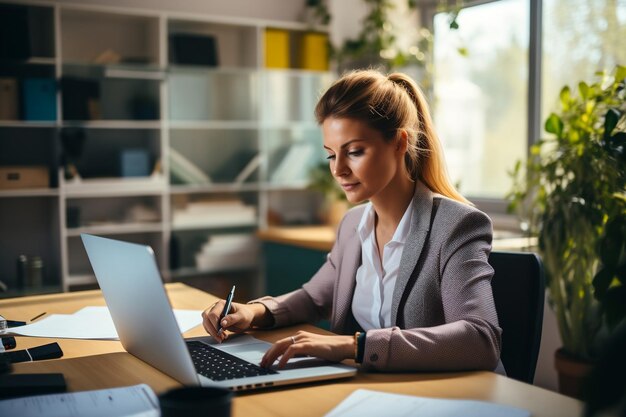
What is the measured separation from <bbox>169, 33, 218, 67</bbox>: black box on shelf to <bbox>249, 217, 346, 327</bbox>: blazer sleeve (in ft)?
7.92

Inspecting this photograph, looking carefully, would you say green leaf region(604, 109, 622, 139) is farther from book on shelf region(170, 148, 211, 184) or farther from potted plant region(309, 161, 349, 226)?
book on shelf region(170, 148, 211, 184)

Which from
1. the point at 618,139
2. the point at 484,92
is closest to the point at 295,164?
the point at 484,92

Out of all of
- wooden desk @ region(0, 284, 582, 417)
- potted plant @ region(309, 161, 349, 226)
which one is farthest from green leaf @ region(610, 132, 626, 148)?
potted plant @ region(309, 161, 349, 226)

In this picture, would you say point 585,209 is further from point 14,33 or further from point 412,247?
point 14,33

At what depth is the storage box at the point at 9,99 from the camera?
11.5ft

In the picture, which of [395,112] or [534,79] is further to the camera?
[534,79]

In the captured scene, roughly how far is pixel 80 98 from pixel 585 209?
251cm

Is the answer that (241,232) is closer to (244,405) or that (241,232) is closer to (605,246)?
(605,246)

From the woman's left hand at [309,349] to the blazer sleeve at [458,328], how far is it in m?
0.04

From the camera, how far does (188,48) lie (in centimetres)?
400

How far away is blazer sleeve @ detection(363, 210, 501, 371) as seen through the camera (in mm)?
1258

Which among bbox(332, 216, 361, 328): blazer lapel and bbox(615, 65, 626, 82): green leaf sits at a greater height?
bbox(615, 65, 626, 82): green leaf

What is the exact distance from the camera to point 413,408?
3.41ft

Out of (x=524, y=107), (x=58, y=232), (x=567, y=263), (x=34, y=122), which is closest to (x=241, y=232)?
(x=58, y=232)
